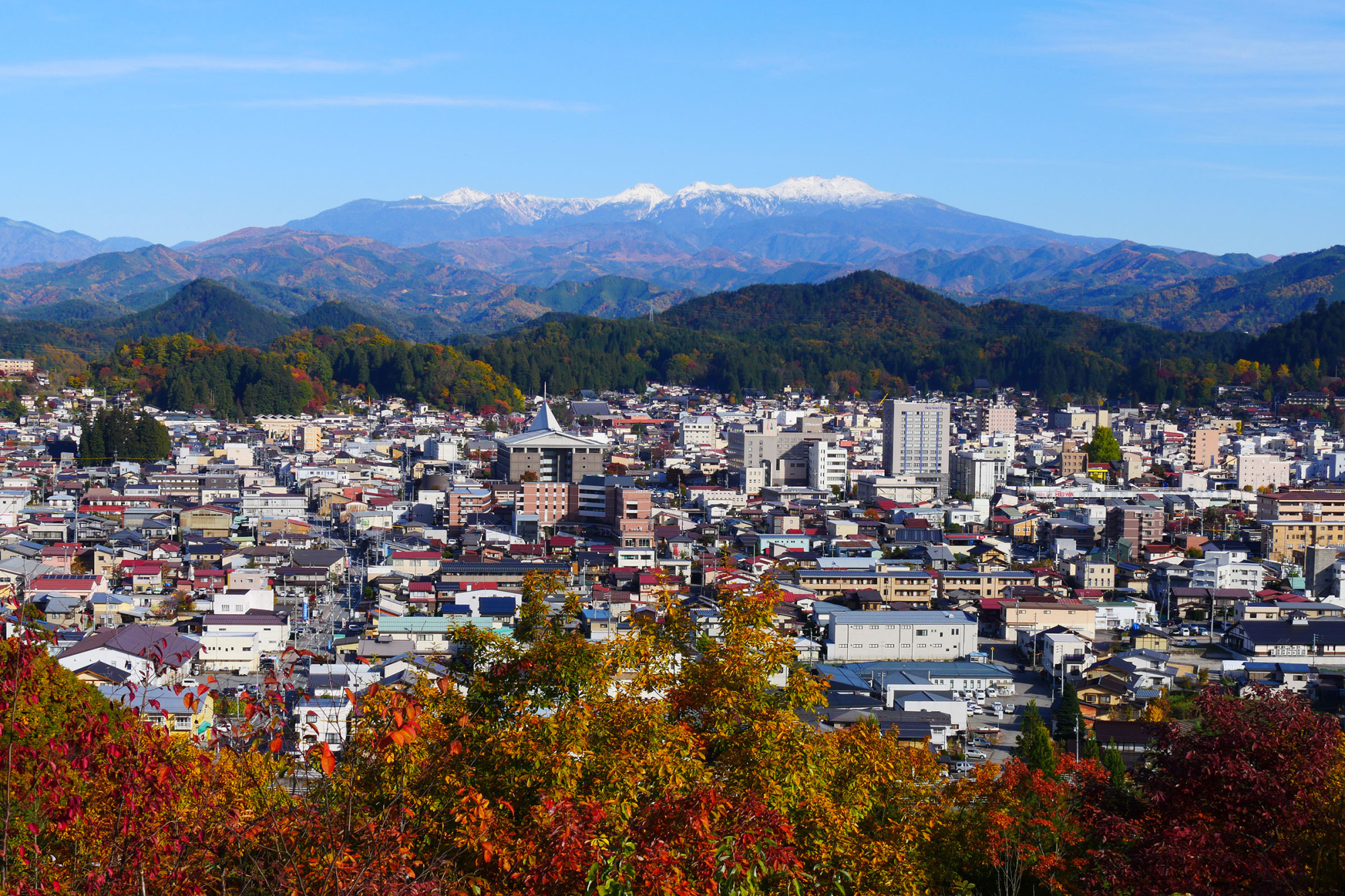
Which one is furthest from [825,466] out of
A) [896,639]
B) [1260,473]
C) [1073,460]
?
[896,639]

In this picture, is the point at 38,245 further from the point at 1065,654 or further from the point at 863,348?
the point at 1065,654

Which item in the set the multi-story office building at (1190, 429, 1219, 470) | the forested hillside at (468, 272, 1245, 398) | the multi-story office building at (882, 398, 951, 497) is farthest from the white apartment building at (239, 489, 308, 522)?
the forested hillside at (468, 272, 1245, 398)

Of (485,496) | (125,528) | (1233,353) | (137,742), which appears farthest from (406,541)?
(1233,353)

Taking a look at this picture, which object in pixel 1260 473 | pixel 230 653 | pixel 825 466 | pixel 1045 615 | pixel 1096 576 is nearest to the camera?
pixel 230 653

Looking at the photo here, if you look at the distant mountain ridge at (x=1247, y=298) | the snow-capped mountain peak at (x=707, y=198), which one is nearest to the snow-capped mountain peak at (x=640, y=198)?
the snow-capped mountain peak at (x=707, y=198)

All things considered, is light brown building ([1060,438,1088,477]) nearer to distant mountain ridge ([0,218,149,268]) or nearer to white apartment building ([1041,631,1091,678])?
white apartment building ([1041,631,1091,678])

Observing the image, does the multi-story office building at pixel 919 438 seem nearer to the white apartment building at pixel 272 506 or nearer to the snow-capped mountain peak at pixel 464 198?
the white apartment building at pixel 272 506
